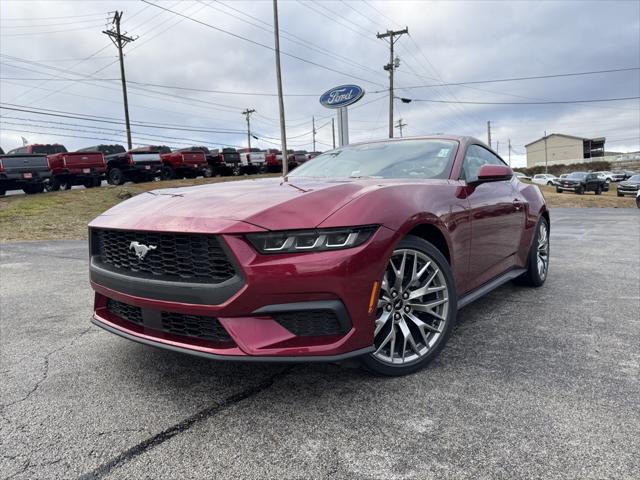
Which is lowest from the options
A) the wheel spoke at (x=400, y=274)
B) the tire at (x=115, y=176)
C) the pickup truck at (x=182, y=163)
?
the wheel spoke at (x=400, y=274)

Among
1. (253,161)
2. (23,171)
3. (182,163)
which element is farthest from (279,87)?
(23,171)

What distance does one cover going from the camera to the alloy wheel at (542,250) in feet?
14.9

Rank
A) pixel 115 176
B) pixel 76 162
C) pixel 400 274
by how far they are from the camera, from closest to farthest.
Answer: pixel 400 274 < pixel 76 162 < pixel 115 176

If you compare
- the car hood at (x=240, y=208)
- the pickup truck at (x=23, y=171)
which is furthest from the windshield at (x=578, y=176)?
the car hood at (x=240, y=208)

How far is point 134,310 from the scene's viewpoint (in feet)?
8.05

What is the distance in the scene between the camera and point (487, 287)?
3.39m

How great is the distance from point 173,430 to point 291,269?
86 centimetres

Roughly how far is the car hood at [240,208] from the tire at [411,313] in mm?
464

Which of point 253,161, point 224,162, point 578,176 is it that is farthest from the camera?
point 578,176

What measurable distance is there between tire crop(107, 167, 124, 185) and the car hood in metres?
16.6

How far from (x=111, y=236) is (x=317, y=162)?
6.52 ft

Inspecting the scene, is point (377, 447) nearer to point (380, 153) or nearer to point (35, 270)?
point (380, 153)

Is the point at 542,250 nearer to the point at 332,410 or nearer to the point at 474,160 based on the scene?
the point at 474,160

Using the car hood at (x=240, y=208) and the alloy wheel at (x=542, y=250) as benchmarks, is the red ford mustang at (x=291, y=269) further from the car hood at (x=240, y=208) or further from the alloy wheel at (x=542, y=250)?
the alloy wheel at (x=542, y=250)
